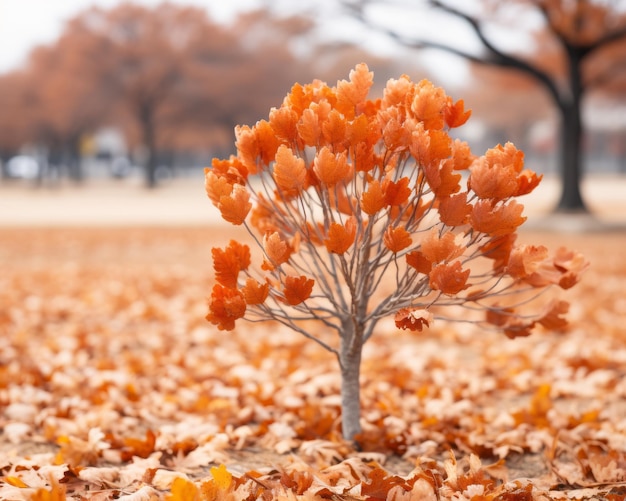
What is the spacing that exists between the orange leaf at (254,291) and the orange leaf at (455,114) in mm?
934

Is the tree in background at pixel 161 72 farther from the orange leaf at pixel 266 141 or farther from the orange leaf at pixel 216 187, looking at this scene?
the orange leaf at pixel 216 187

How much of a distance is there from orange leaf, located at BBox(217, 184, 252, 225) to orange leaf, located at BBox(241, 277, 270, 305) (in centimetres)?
22

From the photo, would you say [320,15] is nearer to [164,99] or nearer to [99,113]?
[164,99]

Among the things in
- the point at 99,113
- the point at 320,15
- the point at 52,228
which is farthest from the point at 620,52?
the point at 99,113

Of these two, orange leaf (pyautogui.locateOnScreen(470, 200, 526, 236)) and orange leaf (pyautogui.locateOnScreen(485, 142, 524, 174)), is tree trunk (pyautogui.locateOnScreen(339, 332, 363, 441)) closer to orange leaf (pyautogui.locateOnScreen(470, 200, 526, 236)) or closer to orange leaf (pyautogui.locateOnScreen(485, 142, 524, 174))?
orange leaf (pyautogui.locateOnScreen(470, 200, 526, 236))

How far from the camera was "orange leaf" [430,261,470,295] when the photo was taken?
7.27 feet

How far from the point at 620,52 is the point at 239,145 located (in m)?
21.9

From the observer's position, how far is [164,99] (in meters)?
43.3

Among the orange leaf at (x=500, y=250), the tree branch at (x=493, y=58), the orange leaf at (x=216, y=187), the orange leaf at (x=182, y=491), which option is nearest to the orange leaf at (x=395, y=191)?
the orange leaf at (x=500, y=250)

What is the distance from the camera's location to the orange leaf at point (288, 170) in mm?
2277

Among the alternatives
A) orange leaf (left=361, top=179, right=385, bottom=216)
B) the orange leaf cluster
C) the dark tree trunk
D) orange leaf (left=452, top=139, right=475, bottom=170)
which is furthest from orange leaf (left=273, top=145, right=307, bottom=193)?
the dark tree trunk

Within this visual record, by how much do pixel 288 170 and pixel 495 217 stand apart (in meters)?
0.74

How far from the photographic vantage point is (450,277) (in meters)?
2.22

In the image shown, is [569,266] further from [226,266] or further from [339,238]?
[226,266]
